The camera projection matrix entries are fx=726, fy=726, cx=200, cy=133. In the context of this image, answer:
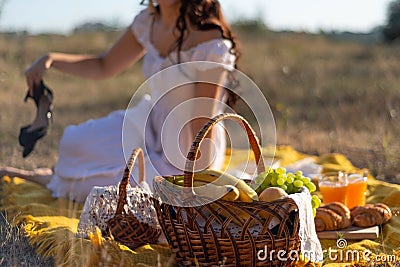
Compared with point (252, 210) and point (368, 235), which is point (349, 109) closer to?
point (368, 235)

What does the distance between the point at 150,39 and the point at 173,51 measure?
29cm

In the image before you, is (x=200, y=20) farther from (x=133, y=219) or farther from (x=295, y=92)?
(x=295, y=92)

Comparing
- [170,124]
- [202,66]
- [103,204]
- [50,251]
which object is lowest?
[50,251]

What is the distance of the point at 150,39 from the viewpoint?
12.3 ft

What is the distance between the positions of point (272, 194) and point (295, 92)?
221 inches

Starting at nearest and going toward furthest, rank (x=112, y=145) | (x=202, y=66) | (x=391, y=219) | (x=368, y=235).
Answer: (x=368, y=235)
(x=391, y=219)
(x=202, y=66)
(x=112, y=145)

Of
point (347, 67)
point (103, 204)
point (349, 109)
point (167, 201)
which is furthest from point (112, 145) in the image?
point (347, 67)

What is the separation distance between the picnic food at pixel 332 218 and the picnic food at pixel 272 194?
51 centimetres

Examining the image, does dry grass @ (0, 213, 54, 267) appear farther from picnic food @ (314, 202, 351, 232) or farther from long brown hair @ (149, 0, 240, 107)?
long brown hair @ (149, 0, 240, 107)

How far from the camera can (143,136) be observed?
362cm

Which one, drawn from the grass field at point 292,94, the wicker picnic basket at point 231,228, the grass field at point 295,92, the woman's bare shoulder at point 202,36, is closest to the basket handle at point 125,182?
the wicker picnic basket at point 231,228

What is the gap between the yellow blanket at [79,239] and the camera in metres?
2.47

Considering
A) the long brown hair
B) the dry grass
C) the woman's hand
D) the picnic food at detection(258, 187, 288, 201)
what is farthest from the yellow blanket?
the long brown hair

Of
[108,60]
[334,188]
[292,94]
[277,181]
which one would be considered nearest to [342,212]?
[334,188]
